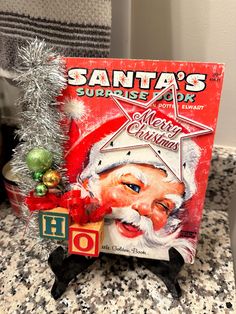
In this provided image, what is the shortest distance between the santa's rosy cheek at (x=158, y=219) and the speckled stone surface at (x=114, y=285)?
3.9 inches

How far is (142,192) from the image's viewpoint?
0.47 meters

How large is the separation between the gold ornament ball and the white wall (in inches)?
11.0

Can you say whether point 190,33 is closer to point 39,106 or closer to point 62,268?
point 39,106

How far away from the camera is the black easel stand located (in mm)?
487

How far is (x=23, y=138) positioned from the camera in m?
0.47

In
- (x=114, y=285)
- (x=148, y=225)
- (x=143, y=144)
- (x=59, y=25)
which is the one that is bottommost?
(x=114, y=285)

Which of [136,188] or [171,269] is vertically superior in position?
[136,188]

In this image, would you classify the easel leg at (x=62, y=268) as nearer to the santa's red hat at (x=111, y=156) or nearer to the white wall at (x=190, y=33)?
the santa's red hat at (x=111, y=156)

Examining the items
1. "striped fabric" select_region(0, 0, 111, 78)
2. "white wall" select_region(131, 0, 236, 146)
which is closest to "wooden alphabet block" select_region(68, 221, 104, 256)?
"striped fabric" select_region(0, 0, 111, 78)

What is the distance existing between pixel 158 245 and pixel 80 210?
5.1 inches

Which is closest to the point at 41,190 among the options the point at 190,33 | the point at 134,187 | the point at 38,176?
the point at 38,176

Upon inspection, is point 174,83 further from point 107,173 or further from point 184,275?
point 184,275

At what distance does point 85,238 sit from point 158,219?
0.34 feet

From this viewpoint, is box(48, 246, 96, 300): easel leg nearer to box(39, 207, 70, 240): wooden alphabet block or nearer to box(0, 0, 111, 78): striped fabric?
box(39, 207, 70, 240): wooden alphabet block
